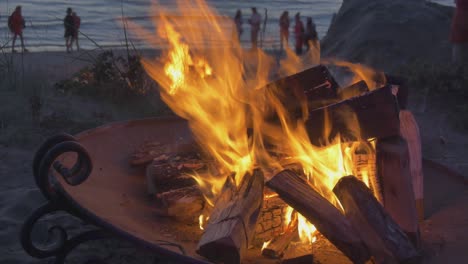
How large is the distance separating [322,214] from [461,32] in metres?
8.11

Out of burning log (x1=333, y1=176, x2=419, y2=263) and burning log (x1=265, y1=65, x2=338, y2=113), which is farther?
burning log (x1=265, y1=65, x2=338, y2=113)

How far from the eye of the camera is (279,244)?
2994 millimetres

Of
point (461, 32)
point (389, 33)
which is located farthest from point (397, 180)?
point (389, 33)

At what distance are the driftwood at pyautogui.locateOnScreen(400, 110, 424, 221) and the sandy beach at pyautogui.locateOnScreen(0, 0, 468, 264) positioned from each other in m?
0.12

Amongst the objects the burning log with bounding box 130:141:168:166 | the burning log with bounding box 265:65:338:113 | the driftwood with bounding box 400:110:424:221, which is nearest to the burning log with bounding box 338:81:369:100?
the burning log with bounding box 265:65:338:113

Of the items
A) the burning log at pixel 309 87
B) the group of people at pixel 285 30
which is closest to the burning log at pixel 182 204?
the burning log at pixel 309 87

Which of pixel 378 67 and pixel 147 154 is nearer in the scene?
pixel 147 154

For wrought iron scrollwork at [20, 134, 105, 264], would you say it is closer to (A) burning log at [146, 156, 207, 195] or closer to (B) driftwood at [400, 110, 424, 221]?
(A) burning log at [146, 156, 207, 195]

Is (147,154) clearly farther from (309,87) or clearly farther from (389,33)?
(389,33)

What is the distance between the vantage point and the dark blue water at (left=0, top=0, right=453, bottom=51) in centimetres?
2173

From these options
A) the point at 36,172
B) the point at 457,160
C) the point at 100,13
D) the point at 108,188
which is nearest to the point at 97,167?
the point at 108,188

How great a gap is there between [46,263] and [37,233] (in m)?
0.43

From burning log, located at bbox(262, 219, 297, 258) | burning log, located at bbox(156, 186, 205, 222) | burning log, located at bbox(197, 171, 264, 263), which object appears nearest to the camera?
burning log, located at bbox(197, 171, 264, 263)

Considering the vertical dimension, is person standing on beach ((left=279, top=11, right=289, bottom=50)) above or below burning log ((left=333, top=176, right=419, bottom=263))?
above
